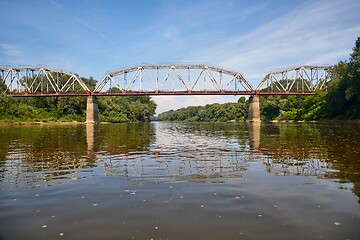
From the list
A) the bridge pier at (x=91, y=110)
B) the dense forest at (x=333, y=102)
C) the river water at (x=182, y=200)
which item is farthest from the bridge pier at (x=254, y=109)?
the river water at (x=182, y=200)

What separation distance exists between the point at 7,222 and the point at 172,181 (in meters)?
5.31

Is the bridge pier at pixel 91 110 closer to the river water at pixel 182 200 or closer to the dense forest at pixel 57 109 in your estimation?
the dense forest at pixel 57 109

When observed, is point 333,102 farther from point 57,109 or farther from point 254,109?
point 57,109

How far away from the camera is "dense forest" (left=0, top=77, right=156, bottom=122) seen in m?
97.0

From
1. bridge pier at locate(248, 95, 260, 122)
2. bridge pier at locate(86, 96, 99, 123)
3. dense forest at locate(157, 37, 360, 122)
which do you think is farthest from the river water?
bridge pier at locate(248, 95, 260, 122)

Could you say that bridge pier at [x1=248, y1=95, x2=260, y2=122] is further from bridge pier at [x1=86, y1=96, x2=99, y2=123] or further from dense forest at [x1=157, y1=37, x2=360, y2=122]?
bridge pier at [x1=86, y1=96, x2=99, y2=123]

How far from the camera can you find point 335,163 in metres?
13.9

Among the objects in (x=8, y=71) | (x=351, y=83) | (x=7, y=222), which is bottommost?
(x=7, y=222)

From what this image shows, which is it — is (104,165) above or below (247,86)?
below

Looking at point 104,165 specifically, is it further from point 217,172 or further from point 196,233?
point 196,233

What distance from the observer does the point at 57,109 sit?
12288cm

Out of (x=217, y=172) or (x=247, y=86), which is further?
(x=247, y=86)

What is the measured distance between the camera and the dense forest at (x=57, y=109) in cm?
9700

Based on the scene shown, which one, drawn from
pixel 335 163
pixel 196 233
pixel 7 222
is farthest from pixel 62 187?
pixel 335 163
